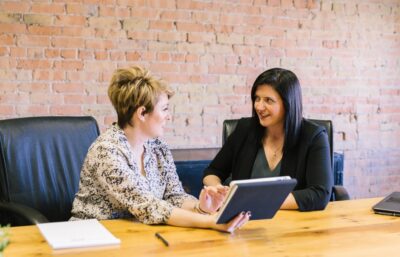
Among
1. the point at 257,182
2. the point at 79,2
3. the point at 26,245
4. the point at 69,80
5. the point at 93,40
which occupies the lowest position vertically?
the point at 26,245

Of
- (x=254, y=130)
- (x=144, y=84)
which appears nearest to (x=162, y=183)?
(x=144, y=84)

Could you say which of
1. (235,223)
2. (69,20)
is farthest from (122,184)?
(69,20)

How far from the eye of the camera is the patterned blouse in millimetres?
1904

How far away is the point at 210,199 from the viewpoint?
79.4 inches

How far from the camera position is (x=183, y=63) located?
3.70 metres

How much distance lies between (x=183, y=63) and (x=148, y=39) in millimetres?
282

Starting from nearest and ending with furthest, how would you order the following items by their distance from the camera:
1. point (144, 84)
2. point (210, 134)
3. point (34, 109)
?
point (144, 84), point (34, 109), point (210, 134)

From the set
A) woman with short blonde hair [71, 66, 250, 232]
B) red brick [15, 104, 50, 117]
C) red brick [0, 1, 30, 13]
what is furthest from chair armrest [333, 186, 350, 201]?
red brick [0, 1, 30, 13]

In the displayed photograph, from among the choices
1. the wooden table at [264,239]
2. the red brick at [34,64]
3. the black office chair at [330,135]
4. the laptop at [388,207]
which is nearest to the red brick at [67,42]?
the red brick at [34,64]

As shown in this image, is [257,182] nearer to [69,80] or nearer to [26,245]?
[26,245]

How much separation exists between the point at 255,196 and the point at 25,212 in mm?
960

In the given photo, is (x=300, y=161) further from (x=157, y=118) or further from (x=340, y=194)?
(x=157, y=118)

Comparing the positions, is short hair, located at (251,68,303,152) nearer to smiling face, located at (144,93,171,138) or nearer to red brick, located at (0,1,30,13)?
smiling face, located at (144,93,171,138)

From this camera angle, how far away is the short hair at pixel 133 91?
2073 millimetres
